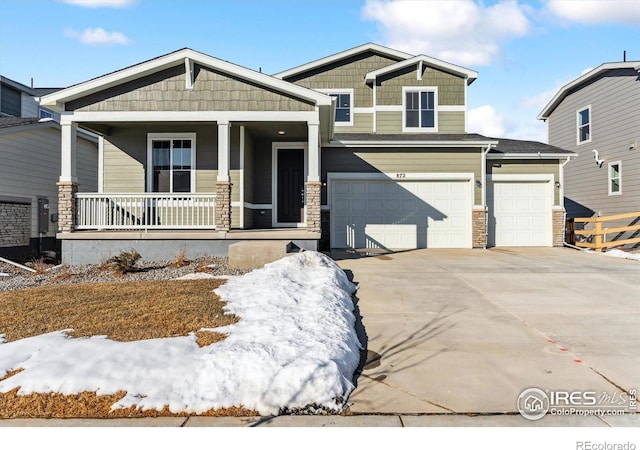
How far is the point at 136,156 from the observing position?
37.2 feet

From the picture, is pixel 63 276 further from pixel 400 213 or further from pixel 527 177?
pixel 527 177

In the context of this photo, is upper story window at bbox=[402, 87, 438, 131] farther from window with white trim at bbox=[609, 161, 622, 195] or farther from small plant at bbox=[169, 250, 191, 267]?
small plant at bbox=[169, 250, 191, 267]

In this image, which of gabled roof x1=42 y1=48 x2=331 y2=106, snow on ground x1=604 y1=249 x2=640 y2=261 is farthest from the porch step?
snow on ground x1=604 y1=249 x2=640 y2=261

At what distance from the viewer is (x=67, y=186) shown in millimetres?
9570

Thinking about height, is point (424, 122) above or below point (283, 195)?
above

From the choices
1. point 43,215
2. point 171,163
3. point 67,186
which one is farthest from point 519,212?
point 43,215

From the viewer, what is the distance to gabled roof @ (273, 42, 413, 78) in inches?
585

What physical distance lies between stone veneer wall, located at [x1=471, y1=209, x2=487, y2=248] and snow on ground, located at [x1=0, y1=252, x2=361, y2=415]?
376 inches

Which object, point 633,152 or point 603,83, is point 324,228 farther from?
point 603,83

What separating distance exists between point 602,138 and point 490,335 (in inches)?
596

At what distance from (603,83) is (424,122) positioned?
24.7ft
